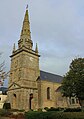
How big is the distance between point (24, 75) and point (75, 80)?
18.8 meters

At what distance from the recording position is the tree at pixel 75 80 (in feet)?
125

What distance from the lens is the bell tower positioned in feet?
171

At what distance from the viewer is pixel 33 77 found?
Result: 56094 mm

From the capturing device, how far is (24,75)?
175 feet

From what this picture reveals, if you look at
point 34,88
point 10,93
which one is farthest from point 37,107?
point 10,93

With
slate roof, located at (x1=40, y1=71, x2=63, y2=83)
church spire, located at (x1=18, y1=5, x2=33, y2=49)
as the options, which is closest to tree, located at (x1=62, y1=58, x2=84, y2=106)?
slate roof, located at (x1=40, y1=71, x2=63, y2=83)

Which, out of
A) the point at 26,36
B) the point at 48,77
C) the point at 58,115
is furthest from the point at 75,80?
the point at 26,36

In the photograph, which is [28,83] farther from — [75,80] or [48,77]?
[75,80]

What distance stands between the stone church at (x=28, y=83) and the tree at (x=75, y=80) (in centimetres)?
1553

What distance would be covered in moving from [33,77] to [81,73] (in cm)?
2024

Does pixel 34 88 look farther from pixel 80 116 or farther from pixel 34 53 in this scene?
pixel 80 116

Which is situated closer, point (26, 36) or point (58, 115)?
point (58, 115)

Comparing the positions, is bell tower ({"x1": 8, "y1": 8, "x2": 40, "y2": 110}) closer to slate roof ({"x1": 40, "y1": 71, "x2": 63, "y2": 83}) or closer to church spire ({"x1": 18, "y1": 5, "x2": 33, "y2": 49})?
church spire ({"x1": 18, "y1": 5, "x2": 33, "y2": 49})

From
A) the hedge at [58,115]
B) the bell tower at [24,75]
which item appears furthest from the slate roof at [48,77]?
the hedge at [58,115]
